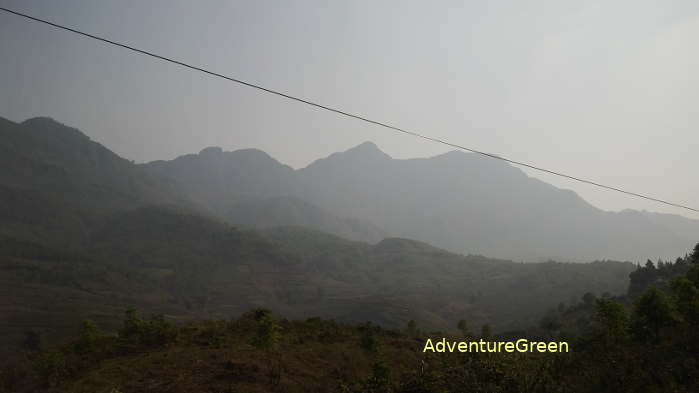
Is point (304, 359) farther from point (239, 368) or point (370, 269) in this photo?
point (370, 269)

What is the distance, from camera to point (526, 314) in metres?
100

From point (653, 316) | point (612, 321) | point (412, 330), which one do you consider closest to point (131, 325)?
point (412, 330)

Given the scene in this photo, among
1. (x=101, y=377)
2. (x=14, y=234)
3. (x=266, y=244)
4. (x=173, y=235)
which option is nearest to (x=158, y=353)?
(x=101, y=377)

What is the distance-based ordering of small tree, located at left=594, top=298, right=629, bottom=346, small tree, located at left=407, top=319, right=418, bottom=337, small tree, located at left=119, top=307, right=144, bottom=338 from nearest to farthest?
small tree, located at left=594, top=298, right=629, bottom=346, small tree, located at left=119, top=307, right=144, bottom=338, small tree, located at left=407, top=319, right=418, bottom=337

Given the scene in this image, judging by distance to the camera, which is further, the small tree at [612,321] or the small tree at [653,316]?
the small tree at [653,316]

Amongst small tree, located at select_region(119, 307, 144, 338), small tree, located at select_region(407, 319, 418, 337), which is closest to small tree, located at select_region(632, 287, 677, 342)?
small tree, located at select_region(407, 319, 418, 337)

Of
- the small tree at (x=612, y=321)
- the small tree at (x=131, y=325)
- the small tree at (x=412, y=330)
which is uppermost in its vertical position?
the small tree at (x=612, y=321)

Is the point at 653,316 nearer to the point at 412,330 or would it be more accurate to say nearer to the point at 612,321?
the point at 612,321

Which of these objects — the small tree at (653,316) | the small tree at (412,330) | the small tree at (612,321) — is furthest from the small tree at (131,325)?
the small tree at (653,316)

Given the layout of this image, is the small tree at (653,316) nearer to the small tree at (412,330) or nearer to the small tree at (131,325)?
the small tree at (412,330)

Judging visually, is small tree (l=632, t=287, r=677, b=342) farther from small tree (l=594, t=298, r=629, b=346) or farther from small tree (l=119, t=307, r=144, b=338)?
small tree (l=119, t=307, r=144, b=338)

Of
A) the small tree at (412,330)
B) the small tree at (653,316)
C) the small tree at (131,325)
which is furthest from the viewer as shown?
the small tree at (412,330)

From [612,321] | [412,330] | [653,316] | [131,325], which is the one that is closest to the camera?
[612,321]

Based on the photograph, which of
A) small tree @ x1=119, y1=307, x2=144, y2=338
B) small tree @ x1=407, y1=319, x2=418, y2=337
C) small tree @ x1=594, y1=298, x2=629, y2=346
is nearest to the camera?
small tree @ x1=594, y1=298, x2=629, y2=346
